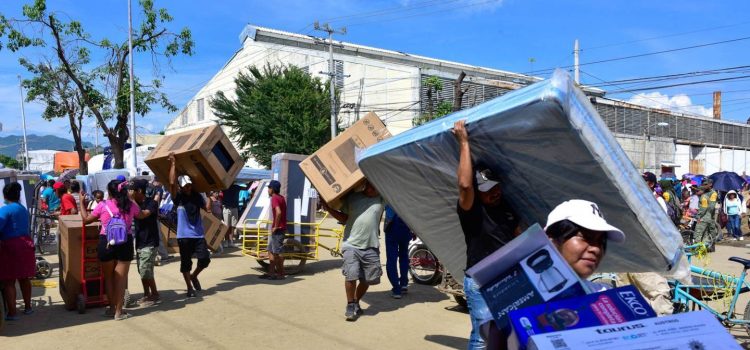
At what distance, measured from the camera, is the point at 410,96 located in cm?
3456

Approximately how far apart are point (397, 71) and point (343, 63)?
481cm

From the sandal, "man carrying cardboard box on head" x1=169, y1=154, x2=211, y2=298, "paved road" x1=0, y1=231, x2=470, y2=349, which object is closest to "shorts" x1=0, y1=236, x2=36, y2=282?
"paved road" x1=0, y1=231, x2=470, y2=349

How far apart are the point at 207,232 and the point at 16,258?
14.6 ft

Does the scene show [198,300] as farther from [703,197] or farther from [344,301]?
[703,197]

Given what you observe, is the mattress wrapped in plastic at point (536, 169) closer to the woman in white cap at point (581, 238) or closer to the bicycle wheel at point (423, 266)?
the woman in white cap at point (581, 238)

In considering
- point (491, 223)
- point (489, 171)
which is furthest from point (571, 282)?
point (491, 223)

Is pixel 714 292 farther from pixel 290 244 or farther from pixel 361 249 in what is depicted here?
pixel 290 244

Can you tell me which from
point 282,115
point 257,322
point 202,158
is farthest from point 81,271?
point 282,115

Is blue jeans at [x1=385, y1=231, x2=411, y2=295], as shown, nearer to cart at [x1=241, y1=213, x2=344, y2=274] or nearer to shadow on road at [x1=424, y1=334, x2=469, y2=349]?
cart at [x1=241, y1=213, x2=344, y2=274]

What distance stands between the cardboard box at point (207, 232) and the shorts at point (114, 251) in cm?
315

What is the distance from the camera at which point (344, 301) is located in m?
7.87

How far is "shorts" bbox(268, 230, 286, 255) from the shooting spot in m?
9.34

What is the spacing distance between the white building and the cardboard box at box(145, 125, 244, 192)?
2337 centimetres

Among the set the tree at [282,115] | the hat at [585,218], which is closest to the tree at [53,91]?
the tree at [282,115]
